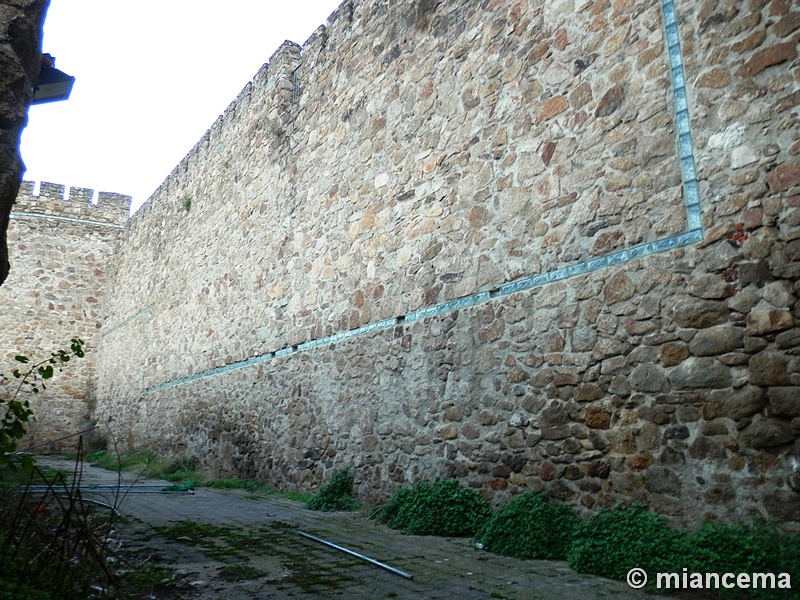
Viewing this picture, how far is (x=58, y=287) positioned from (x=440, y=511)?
47.4 feet

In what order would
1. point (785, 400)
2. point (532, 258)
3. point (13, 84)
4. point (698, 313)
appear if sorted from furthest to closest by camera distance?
1. point (532, 258)
2. point (698, 313)
3. point (785, 400)
4. point (13, 84)

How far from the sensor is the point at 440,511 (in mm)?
5090

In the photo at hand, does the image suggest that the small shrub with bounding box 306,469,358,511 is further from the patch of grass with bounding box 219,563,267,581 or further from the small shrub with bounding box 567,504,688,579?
the small shrub with bounding box 567,504,688,579

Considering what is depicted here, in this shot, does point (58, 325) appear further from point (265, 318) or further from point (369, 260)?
point (369, 260)

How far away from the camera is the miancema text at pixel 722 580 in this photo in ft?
9.94

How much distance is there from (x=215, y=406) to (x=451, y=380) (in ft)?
17.5

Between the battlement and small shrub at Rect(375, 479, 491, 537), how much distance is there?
14.4m

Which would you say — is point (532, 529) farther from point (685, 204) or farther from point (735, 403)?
point (685, 204)

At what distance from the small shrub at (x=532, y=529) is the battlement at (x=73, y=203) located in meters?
15.4

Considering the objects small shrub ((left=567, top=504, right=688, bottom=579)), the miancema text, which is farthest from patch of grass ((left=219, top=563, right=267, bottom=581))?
the miancema text

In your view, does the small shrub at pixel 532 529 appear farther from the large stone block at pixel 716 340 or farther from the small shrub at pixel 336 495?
the small shrub at pixel 336 495

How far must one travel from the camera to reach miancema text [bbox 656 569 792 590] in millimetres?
3029

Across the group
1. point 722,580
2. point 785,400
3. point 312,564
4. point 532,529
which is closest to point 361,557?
point 312,564

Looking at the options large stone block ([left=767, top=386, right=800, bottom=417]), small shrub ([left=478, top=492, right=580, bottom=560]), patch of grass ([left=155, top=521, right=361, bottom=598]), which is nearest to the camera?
large stone block ([left=767, top=386, right=800, bottom=417])
